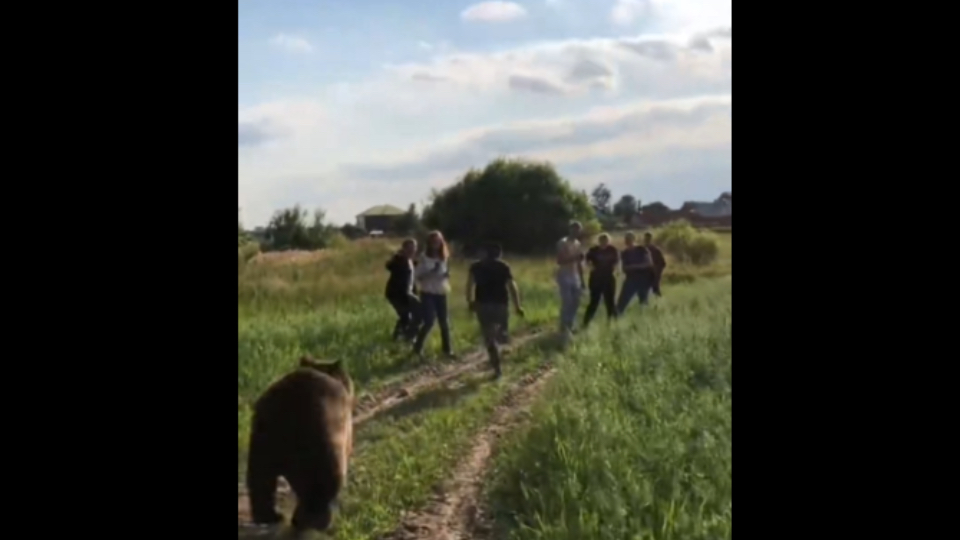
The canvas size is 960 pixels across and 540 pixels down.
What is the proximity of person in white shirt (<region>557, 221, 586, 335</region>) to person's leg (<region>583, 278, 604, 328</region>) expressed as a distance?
2 cm

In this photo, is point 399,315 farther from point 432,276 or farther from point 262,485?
point 262,485

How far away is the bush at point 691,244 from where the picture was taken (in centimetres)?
201

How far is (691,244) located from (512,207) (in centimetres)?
34

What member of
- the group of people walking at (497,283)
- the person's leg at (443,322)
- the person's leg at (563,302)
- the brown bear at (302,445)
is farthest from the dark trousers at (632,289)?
the brown bear at (302,445)

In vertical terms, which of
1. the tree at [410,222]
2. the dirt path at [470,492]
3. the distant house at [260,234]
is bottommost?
the dirt path at [470,492]

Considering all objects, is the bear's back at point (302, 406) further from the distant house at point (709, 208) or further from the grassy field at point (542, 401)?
the distant house at point (709, 208)

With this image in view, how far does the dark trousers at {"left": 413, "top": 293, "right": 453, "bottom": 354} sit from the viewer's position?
6.75ft

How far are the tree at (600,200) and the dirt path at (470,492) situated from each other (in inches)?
12.3

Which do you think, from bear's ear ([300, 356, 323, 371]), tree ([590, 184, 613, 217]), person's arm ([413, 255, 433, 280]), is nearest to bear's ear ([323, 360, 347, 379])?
bear's ear ([300, 356, 323, 371])

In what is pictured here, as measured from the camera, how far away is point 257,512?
201 cm

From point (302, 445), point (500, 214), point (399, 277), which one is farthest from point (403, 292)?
point (302, 445)

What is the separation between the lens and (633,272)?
2045 mm
